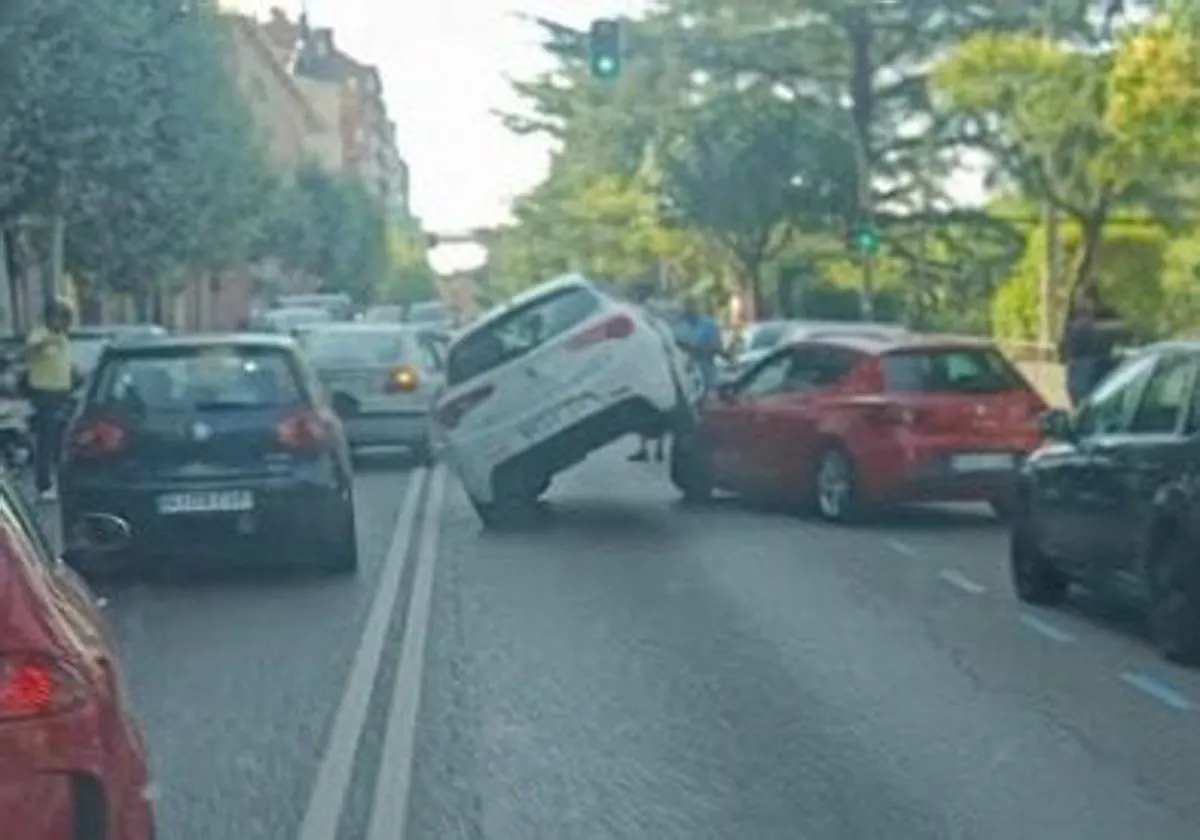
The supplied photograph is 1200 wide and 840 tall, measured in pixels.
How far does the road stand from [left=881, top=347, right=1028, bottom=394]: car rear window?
2208mm

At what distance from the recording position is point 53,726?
5.64 metres

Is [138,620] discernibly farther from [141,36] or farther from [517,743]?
[141,36]

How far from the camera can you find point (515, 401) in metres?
20.2

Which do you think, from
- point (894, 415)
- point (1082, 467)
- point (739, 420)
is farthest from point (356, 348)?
point (1082, 467)

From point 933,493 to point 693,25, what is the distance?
39.4 metres

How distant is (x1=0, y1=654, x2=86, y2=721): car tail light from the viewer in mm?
5598

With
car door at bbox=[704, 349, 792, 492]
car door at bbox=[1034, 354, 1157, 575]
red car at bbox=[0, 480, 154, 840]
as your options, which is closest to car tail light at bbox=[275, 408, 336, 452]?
car door at bbox=[1034, 354, 1157, 575]

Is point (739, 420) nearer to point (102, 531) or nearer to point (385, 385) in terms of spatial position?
point (385, 385)

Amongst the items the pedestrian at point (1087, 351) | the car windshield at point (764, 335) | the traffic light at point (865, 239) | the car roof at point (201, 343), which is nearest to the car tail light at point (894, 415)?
the car roof at point (201, 343)

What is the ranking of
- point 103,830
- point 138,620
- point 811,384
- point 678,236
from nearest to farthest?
point 103,830, point 138,620, point 811,384, point 678,236

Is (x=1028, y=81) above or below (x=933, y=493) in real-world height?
above

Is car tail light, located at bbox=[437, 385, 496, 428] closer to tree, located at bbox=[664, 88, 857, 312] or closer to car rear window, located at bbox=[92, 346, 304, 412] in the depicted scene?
car rear window, located at bbox=[92, 346, 304, 412]

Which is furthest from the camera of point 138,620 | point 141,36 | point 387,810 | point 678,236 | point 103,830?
point 678,236

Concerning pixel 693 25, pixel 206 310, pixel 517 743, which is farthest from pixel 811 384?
pixel 206 310
